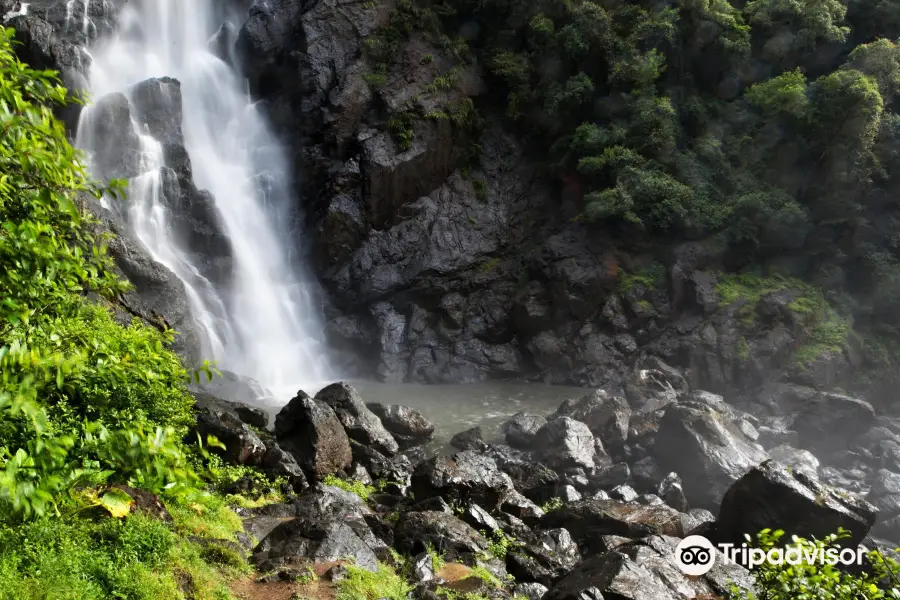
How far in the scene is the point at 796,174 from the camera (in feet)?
85.4

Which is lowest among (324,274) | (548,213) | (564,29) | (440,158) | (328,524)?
(328,524)

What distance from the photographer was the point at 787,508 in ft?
37.4

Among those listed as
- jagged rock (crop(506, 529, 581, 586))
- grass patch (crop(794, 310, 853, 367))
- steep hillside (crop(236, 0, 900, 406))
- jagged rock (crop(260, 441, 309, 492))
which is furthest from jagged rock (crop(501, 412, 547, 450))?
grass patch (crop(794, 310, 853, 367))

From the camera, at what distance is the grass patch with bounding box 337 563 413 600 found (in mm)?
6656

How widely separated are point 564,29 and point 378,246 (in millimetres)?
14265

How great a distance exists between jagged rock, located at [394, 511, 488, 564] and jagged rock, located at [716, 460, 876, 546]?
576cm

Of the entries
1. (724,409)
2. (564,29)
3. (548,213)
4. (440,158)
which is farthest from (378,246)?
(724,409)

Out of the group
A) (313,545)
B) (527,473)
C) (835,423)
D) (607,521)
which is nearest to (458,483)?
(607,521)

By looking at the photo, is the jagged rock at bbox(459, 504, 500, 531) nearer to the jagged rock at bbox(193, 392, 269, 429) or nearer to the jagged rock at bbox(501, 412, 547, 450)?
the jagged rock at bbox(193, 392, 269, 429)

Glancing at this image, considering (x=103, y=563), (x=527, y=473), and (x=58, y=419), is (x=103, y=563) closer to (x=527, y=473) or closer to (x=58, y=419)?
(x=58, y=419)

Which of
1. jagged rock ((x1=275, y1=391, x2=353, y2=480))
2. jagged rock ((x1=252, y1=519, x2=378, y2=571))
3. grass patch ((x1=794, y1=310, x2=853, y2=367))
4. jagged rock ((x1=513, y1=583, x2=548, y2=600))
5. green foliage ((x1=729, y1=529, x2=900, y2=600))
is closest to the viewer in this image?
green foliage ((x1=729, y1=529, x2=900, y2=600))

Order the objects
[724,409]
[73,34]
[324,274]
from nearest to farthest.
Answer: [724,409] → [73,34] → [324,274]

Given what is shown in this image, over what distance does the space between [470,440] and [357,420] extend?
12.3 ft

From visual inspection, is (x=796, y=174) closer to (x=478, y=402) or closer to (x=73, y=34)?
(x=478, y=402)
